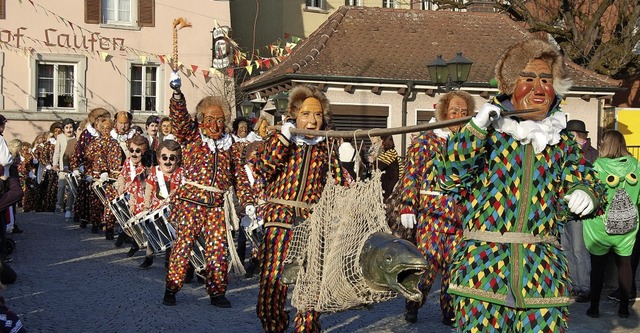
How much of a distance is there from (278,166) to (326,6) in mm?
28851

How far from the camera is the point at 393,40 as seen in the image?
82.2 ft

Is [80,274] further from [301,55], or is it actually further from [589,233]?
[301,55]

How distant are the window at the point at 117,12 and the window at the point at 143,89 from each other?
150 centimetres

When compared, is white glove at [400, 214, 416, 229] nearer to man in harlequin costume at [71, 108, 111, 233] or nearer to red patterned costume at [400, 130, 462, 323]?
red patterned costume at [400, 130, 462, 323]

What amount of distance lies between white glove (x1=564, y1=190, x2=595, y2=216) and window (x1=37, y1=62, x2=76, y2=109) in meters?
26.5

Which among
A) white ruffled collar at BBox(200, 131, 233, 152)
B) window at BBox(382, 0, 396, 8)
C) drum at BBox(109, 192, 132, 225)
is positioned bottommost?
drum at BBox(109, 192, 132, 225)

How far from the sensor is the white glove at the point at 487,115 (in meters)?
4.48

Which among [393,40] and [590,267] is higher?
[393,40]

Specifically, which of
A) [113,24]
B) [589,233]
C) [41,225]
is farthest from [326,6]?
[589,233]

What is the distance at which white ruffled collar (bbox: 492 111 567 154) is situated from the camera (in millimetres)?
4703

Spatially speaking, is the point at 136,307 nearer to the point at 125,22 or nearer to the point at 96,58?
the point at 96,58

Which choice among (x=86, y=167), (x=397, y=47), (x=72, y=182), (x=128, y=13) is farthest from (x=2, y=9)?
(x=86, y=167)

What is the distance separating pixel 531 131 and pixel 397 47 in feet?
66.7

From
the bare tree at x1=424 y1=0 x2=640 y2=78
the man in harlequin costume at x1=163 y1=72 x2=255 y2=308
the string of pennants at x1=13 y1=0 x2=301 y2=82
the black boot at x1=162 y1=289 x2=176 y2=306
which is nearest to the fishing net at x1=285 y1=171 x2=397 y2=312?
the man in harlequin costume at x1=163 y1=72 x2=255 y2=308
